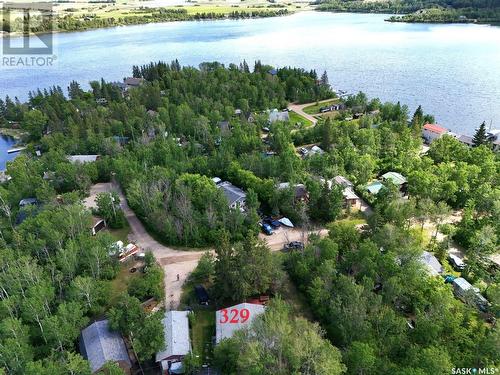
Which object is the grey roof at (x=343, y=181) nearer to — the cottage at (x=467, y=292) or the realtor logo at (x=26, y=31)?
the cottage at (x=467, y=292)

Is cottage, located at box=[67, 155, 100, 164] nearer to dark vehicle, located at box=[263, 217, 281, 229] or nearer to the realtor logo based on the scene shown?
dark vehicle, located at box=[263, 217, 281, 229]

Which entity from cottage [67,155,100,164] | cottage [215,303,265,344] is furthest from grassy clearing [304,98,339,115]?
cottage [215,303,265,344]

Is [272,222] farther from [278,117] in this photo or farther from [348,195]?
[278,117]

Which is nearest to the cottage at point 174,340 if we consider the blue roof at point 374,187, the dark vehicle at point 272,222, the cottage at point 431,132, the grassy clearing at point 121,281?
the grassy clearing at point 121,281

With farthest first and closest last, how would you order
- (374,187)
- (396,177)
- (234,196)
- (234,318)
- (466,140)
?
1. (466,140)
2. (396,177)
3. (374,187)
4. (234,196)
5. (234,318)

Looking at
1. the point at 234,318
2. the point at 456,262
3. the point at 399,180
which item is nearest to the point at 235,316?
the point at 234,318

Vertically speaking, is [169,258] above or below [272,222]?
below

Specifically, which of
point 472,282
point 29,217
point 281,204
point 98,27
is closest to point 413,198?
point 472,282
